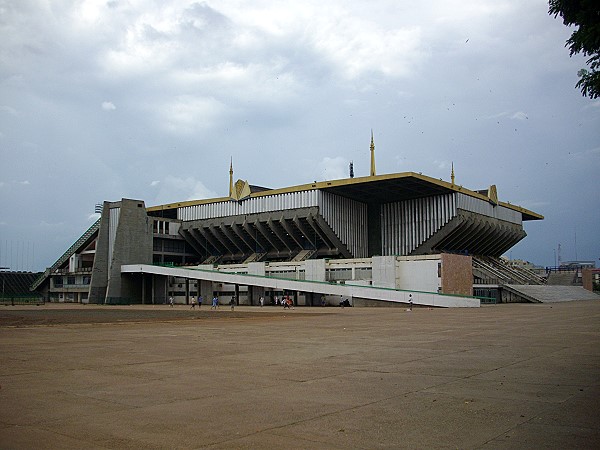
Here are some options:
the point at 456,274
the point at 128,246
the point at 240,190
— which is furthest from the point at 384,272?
the point at 128,246

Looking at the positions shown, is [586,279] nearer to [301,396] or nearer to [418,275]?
[418,275]

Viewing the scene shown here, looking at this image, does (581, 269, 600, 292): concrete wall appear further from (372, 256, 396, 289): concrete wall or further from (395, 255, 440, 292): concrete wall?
(372, 256, 396, 289): concrete wall

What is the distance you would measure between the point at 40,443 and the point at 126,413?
1739mm

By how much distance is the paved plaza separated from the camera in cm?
707

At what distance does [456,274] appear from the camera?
6612cm

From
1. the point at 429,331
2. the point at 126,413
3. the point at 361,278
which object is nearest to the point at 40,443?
the point at 126,413

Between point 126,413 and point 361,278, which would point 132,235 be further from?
point 126,413

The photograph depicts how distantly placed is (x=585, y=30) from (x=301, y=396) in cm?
758

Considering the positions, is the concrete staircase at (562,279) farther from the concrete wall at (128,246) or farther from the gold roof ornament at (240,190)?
the concrete wall at (128,246)

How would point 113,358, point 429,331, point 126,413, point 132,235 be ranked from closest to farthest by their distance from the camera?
1. point 126,413
2. point 113,358
3. point 429,331
4. point 132,235

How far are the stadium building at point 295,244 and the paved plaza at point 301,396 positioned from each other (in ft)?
160

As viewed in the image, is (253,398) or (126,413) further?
(253,398)

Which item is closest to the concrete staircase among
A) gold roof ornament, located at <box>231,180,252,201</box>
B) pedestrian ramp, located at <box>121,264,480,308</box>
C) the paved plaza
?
pedestrian ramp, located at <box>121,264,480,308</box>

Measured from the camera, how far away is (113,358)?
14.9 m
